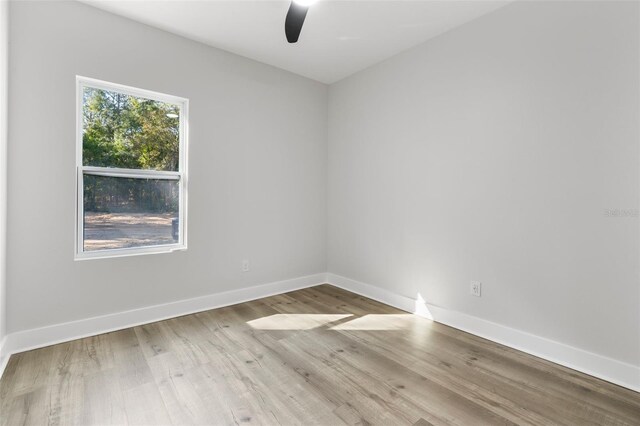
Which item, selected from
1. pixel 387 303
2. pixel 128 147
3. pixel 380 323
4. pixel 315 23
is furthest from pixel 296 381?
pixel 315 23

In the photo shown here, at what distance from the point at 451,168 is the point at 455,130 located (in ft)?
1.11

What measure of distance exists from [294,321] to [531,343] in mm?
1905

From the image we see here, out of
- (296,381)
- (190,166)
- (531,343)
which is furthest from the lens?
(190,166)

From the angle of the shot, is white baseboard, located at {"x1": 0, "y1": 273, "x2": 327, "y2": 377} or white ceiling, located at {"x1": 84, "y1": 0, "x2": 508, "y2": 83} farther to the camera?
white ceiling, located at {"x1": 84, "y1": 0, "x2": 508, "y2": 83}

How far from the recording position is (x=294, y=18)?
1799mm

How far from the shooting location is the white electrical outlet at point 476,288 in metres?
2.69

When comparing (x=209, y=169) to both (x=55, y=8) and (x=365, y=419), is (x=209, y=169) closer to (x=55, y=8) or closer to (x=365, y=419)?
(x=55, y=8)

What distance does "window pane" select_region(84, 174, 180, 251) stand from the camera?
266cm

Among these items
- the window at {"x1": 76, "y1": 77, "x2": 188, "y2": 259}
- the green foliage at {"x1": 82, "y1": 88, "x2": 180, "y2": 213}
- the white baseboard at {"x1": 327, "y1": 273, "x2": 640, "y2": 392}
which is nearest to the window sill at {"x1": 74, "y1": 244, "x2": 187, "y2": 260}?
the window at {"x1": 76, "y1": 77, "x2": 188, "y2": 259}

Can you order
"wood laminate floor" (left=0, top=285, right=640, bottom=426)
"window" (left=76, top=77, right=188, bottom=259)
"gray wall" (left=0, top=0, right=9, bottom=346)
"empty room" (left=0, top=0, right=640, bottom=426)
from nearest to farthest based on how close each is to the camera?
1. "wood laminate floor" (left=0, top=285, right=640, bottom=426)
2. "empty room" (left=0, top=0, right=640, bottom=426)
3. "gray wall" (left=0, top=0, right=9, bottom=346)
4. "window" (left=76, top=77, right=188, bottom=259)

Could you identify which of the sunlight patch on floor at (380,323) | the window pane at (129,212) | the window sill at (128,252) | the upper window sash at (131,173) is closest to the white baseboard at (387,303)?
the sunlight patch on floor at (380,323)

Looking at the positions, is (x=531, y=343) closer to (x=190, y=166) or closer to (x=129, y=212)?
(x=190, y=166)

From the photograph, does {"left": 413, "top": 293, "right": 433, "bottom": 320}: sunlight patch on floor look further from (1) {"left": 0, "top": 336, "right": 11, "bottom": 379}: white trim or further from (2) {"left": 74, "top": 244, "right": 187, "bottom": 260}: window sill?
(1) {"left": 0, "top": 336, "right": 11, "bottom": 379}: white trim

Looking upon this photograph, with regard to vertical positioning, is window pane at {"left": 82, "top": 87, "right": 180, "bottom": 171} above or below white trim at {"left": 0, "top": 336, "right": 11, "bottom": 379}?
A: above
